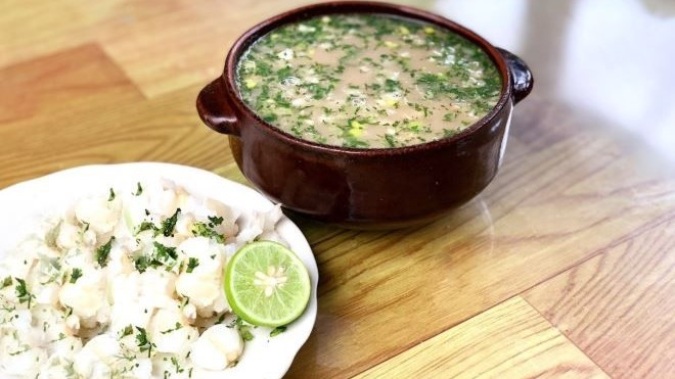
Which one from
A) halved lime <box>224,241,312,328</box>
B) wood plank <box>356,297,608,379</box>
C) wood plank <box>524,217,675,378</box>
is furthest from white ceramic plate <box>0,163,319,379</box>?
wood plank <box>524,217,675,378</box>

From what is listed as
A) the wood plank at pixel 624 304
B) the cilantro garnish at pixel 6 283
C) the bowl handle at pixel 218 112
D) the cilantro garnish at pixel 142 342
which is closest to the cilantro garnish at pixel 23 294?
the cilantro garnish at pixel 6 283

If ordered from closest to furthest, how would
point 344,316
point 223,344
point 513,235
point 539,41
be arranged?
point 223,344 → point 344,316 → point 513,235 → point 539,41

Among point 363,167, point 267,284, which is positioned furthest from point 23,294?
point 363,167

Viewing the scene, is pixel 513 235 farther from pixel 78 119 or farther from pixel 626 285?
pixel 78 119

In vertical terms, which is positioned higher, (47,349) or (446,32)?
(446,32)

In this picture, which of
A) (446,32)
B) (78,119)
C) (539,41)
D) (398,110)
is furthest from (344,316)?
(539,41)

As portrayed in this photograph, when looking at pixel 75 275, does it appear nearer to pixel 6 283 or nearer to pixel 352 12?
pixel 6 283
